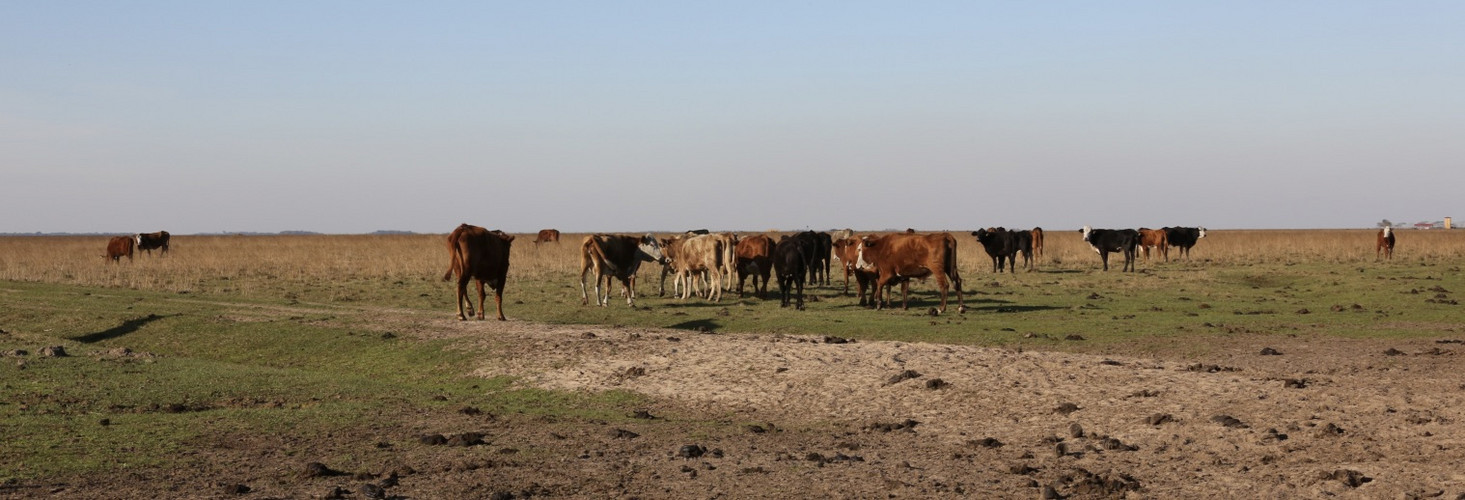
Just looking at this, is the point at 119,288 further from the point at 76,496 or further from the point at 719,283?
the point at 76,496

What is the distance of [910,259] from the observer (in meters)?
24.5

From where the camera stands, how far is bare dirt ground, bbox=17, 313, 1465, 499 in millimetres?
8656

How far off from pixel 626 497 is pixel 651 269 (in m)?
32.4

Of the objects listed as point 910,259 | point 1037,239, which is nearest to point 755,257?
point 910,259

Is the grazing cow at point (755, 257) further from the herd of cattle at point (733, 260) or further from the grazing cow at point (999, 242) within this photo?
the grazing cow at point (999, 242)

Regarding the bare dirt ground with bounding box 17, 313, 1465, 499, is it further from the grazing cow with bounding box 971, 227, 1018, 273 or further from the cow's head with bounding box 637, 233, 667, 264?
the grazing cow with bounding box 971, 227, 1018, 273

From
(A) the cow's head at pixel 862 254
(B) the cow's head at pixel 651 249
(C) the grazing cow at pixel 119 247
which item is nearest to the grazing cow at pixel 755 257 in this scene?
(B) the cow's head at pixel 651 249

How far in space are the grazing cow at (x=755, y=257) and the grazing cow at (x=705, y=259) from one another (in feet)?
1.26

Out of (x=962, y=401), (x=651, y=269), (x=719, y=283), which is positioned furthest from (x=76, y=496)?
(x=651, y=269)

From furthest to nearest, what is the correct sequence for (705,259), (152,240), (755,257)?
(152,240)
(705,259)
(755,257)

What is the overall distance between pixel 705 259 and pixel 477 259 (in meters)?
7.34

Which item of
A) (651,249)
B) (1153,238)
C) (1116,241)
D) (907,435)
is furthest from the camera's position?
(1153,238)

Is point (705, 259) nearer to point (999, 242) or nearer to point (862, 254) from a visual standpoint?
point (862, 254)

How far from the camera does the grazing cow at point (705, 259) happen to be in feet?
91.0
